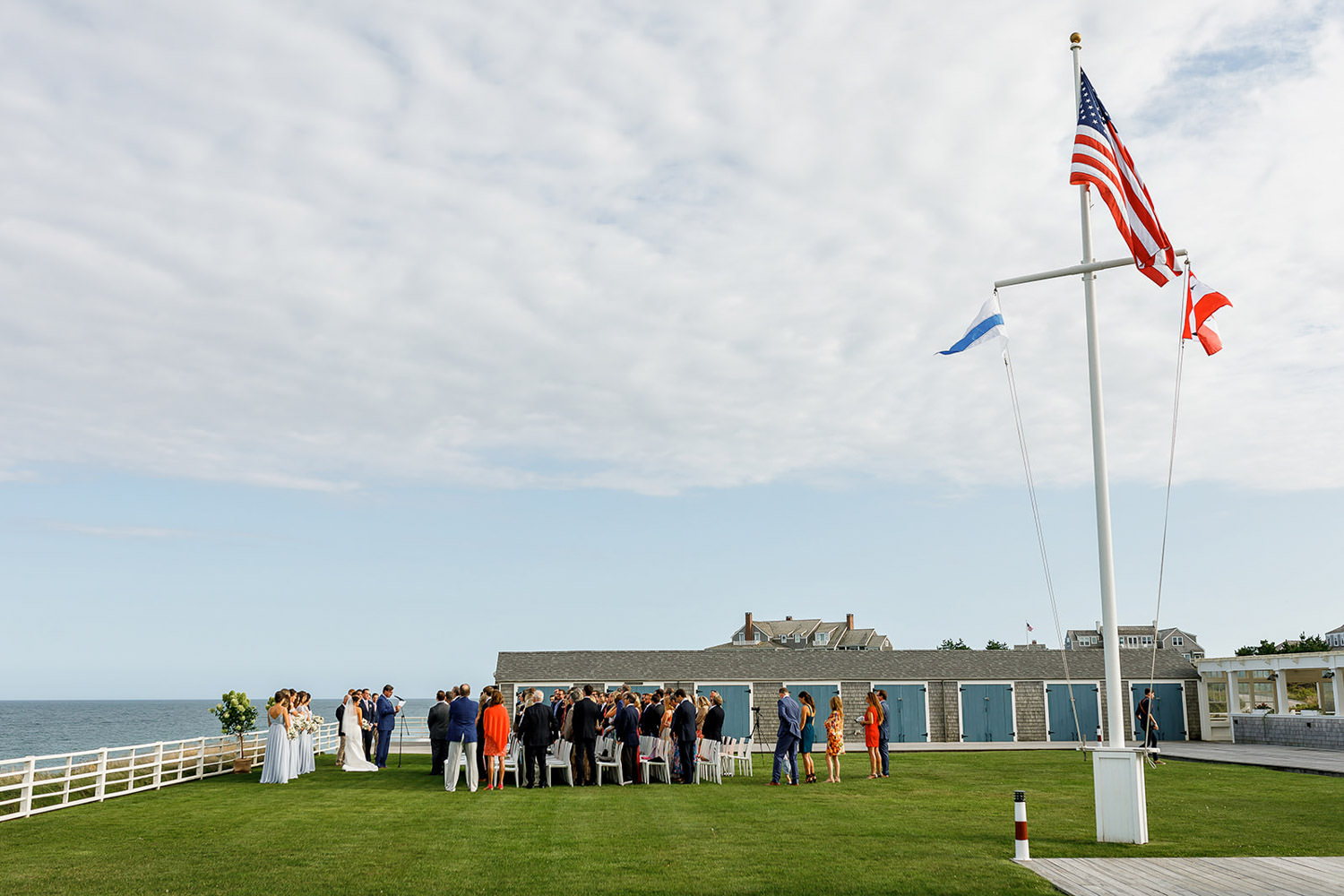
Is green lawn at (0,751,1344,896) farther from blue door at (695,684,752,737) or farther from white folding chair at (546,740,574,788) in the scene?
blue door at (695,684,752,737)

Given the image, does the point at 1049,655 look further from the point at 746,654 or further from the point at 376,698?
the point at 376,698

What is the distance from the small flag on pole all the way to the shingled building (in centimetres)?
2552

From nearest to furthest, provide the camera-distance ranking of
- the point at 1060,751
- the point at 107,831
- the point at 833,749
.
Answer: the point at 107,831
the point at 833,749
the point at 1060,751

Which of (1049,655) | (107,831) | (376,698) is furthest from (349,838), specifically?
(1049,655)

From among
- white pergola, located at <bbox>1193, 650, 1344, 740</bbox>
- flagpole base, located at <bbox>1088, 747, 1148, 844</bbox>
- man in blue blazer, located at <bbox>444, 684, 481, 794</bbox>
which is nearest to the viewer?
flagpole base, located at <bbox>1088, 747, 1148, 844</bbox>

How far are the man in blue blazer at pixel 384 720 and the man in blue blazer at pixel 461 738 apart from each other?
5693 mm

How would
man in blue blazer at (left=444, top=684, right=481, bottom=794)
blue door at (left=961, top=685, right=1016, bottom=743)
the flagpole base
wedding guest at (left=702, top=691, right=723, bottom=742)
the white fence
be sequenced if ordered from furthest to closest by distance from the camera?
blue door at (left=961, top=685, right=1016, bottom=743) < wedding guest at (left=702, top=691, right=723, bottom=742) < man in blue blazer at (left=444, top=684, right=481, bottom=794) < the white fence < the flagpole base

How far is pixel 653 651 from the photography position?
40.7 meters

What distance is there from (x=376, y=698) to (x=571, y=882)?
50.5 ft

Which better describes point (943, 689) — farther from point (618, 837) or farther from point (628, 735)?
point (618, 837)

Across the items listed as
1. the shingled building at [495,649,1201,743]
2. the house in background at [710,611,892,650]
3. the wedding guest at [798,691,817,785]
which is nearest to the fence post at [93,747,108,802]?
the wedding guest at [798,691,817,785]

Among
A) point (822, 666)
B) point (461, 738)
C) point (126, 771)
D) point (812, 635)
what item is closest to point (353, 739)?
point (126, 771)

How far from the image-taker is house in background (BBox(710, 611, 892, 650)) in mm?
71250

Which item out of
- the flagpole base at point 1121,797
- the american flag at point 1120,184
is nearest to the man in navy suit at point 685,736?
the flagpole base at point 1121,797
